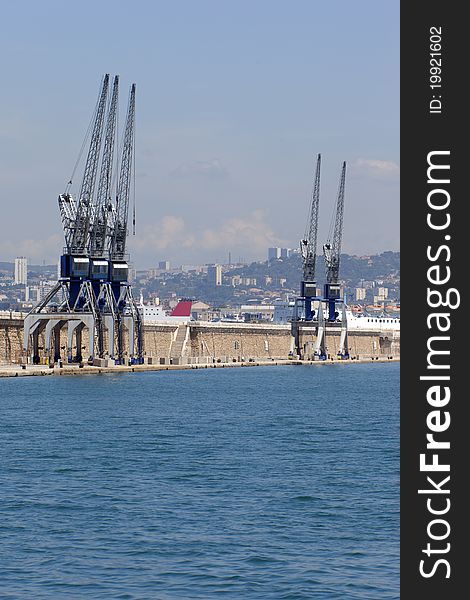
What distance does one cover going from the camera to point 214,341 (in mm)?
133250

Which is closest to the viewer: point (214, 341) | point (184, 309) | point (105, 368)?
point (105, 368)

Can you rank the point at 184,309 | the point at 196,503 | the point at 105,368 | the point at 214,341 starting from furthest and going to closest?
the point at 184,309 < the point at 214,341 < the point at 105,368 < the point at 196,503

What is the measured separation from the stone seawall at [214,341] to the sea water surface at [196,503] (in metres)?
38.4

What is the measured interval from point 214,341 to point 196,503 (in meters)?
103

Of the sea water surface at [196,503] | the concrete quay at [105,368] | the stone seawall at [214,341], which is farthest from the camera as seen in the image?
the stone seawall at [214,341]

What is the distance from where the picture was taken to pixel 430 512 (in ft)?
48.2

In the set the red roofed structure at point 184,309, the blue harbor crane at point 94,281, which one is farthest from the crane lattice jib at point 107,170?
the red roofed structure at point 184,309

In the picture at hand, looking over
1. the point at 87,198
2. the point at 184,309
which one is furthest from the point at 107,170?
the point at 184,309

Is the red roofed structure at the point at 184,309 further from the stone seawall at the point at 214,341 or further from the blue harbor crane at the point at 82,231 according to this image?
the blue harbor crane at the point at 82,231

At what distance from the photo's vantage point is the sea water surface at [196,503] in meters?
23.2

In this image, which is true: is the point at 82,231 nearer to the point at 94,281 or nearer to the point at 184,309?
the point at 94,281

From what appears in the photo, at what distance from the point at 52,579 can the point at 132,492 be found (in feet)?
30.9

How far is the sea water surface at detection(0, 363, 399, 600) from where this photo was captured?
76.0 ft

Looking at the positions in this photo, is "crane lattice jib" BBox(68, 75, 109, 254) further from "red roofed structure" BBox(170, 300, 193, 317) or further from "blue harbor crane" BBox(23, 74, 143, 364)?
"red roofed structure" BBox(170, 300, 193, 317)
